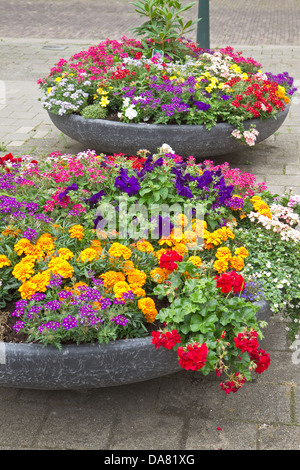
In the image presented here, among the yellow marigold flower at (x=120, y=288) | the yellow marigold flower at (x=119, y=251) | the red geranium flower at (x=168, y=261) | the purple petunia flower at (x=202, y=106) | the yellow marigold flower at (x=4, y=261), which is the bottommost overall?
the purple petunia flower at (x=202, y=106)

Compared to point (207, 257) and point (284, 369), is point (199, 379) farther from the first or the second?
point (207, 257)

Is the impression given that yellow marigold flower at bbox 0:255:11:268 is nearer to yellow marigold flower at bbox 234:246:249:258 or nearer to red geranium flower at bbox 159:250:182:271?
red geranium flower at bbox 159:250:182:271

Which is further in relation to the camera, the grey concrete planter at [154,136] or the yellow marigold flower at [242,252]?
the grey concrete planter at [154,136]

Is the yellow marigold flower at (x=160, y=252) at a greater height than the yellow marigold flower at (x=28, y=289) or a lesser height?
lesser

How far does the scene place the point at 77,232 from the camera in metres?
3.28

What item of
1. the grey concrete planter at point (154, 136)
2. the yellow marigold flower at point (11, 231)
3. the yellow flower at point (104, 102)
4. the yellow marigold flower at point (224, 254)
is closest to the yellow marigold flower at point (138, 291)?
the yellow marigold flower at point (224, 254)

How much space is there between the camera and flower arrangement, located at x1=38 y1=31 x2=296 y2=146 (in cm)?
560

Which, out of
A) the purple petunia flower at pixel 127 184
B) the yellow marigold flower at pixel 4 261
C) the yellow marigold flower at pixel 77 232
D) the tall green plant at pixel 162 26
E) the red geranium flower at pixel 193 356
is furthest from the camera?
the tall green plant at pixel 162 26

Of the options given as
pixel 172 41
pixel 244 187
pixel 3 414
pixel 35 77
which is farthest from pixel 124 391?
pixel 35 77

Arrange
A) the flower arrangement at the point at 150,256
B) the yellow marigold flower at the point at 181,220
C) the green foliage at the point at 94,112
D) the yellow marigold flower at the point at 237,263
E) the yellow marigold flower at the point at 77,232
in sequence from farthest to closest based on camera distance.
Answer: the green foliage at the point at 94,112, the yellow marigold flower at the point at 181,220, the yellow marigold flower at the point at 77,232, the yellow marigold flower at the point at 237,263, the flower arrangement at the point at 150,256

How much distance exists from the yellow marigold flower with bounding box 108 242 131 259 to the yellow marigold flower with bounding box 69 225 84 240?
264 mm

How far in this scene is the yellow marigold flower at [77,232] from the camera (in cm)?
327

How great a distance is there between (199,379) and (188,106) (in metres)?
→ 3.18

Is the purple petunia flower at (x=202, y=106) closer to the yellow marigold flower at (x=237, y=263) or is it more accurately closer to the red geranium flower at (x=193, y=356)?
the yellow marigold flower at (x=237, y=263)
